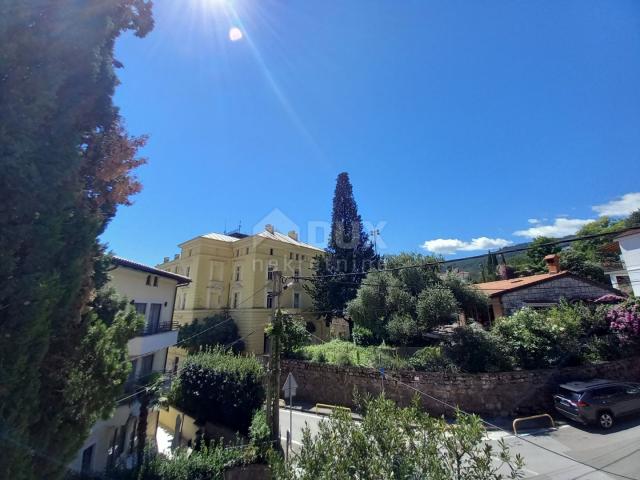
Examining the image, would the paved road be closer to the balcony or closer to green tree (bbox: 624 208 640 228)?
the balcony

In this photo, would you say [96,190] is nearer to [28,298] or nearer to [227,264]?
[28,298]

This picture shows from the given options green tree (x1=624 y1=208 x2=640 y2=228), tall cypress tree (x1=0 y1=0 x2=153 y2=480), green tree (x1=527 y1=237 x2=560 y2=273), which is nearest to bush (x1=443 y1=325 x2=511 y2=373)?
tall cypress tree (x1=0 y1=0 x2=153 y2=480)

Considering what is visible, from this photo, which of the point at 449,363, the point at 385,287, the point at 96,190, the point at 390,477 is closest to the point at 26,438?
the point at 96,190

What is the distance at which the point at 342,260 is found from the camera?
84.5 ft

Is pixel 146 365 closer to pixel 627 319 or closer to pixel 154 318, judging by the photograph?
pixel 154 318

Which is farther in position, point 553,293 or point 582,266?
point 582,266

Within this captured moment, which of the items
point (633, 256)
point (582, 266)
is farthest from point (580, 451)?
point (582, 266)

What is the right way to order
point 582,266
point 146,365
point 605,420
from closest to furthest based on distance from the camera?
1. point 605,420
2. point 146,365
3. point 582,266

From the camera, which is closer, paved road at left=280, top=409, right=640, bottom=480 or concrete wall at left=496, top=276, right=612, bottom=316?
paved road at left=280, top=409, right=640, bottom=480

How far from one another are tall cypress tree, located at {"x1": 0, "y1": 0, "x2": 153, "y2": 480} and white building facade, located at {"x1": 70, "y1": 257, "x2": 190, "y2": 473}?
6.56 m

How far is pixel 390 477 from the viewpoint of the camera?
2.57m

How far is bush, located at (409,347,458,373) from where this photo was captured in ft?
40.4

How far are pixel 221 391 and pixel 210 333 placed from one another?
1596 centimetres

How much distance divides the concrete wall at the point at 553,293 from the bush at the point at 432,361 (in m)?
7.21
